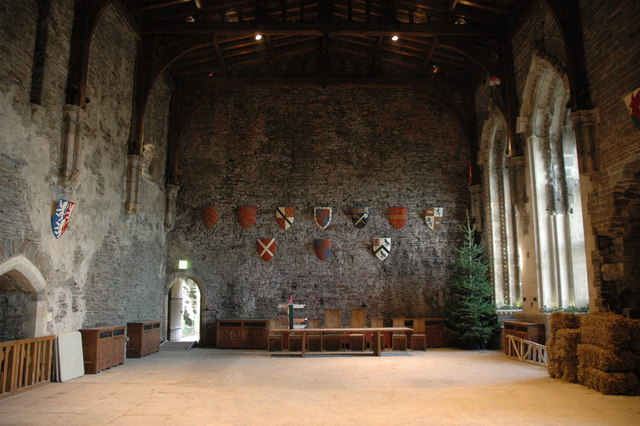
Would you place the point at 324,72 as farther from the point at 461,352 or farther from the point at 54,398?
the point at 54,398

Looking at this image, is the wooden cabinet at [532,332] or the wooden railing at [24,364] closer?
the wooden railing at [24,364]

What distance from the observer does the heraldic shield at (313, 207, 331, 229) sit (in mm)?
11609

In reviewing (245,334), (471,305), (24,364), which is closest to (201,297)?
(245,334)

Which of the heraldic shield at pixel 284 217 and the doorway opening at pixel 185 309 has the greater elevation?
the heraldic shield at pixel 284 217

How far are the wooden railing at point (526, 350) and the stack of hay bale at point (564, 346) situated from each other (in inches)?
42.7

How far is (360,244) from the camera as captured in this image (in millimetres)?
11641

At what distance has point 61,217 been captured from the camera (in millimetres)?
7078

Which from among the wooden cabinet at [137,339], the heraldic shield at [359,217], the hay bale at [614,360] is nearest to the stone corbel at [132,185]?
the wooden cabinet at [137,339]

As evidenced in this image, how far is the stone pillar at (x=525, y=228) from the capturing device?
29.6 feet

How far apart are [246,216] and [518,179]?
5939 mm

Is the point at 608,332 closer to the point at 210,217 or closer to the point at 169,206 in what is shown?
the point at 210,217

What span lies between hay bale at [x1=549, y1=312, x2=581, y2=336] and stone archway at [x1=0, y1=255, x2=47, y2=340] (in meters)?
6.98

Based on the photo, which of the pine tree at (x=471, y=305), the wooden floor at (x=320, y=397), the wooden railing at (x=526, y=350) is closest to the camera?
the wooden floor at (x=320, y=397)

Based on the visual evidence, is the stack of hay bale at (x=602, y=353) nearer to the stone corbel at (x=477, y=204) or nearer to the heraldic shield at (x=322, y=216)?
the stone corbel at (x=477, y=204)
